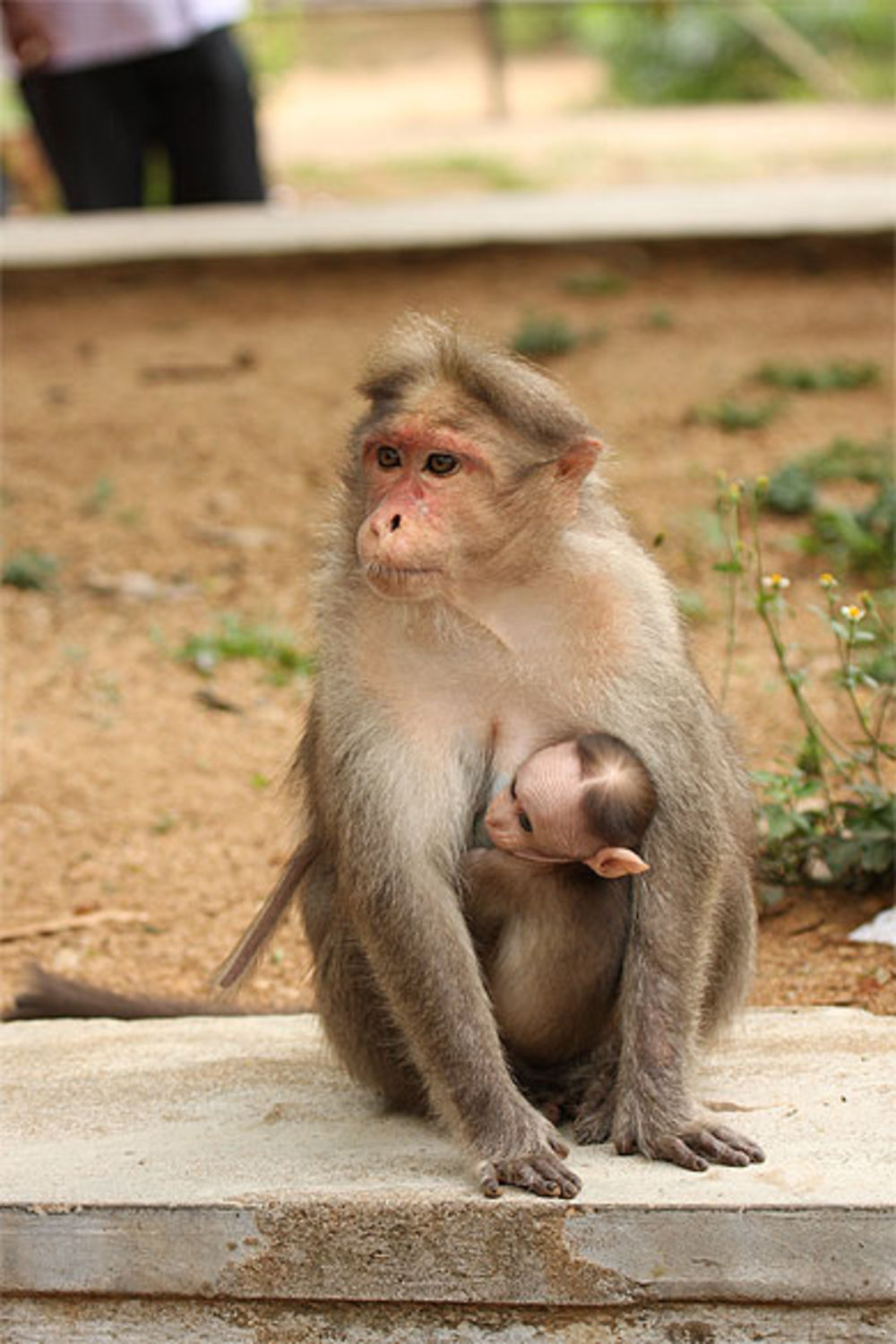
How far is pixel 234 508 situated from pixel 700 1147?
473 centimetres

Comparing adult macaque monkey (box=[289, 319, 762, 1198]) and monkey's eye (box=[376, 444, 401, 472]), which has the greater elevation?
monkey's eye (box=[376, 444, 401, 472])

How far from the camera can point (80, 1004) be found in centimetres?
449

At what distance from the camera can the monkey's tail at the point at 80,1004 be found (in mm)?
4492

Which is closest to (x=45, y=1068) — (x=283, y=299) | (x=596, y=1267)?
(x=596, y=1267)

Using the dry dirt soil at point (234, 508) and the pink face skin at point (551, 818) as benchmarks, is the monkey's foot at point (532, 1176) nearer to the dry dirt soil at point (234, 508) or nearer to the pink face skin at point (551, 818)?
the pink face skin at point (551, 818)

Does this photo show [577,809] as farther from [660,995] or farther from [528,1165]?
[528,1165]

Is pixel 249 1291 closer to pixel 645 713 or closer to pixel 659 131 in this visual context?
pixel 645 713

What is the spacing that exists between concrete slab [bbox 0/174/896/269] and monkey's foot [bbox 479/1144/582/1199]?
7325 millimetres

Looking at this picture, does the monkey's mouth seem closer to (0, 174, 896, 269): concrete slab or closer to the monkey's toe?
the monkey's toe

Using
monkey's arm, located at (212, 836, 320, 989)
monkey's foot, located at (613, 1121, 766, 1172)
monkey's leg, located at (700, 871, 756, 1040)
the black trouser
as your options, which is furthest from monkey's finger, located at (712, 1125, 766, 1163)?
the black trouser

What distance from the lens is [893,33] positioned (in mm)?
22922

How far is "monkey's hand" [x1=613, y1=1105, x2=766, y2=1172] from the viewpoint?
11.0ft

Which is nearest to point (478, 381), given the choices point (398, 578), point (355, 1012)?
point (398, 578)

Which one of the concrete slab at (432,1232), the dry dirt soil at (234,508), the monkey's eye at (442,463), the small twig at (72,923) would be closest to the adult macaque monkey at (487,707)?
the monkey's eye at (442,463)
